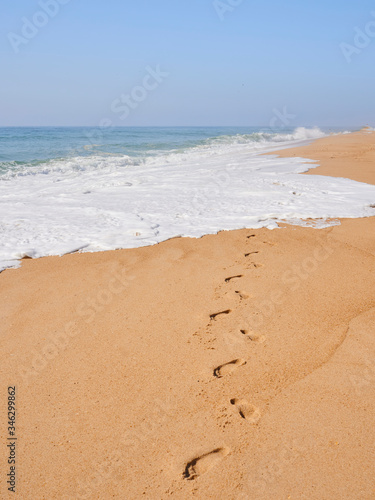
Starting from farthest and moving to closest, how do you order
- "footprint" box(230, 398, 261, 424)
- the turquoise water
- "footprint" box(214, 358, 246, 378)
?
the turquoise water < "footprint" box(214, 358, 246, 378) < "footprint" box(230, 398, 261, 424)

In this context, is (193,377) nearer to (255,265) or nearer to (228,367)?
(228,367)

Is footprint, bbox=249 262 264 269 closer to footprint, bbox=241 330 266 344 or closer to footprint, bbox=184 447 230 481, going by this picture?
footprint, bbox=241 330 266 344

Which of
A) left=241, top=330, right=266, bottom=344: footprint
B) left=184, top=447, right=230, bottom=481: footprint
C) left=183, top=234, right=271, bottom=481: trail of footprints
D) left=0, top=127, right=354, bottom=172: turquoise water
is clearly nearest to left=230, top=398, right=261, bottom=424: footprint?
left=183, top=234, right=271, bottom=481: trail of footprints

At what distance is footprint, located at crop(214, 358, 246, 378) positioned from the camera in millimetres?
2002

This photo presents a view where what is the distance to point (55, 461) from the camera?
5.07 ft

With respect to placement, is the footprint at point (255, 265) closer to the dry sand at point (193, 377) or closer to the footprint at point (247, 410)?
the dry sand at point (193, 377)

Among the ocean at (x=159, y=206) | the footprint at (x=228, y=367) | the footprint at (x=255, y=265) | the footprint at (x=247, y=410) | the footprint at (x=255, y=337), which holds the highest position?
the ocean at (x=159, y=206)

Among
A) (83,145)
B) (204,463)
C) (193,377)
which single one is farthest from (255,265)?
(83,145)

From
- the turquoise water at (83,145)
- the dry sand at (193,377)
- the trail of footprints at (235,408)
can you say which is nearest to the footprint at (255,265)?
the dry sand at (193,377)

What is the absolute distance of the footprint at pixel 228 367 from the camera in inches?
78.8

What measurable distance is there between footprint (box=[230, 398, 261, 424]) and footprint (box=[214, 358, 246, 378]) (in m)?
0.20

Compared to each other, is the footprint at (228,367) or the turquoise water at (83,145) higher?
the turquoise water at (83,145)

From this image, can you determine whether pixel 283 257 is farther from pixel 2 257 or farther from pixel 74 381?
pixel 2 257

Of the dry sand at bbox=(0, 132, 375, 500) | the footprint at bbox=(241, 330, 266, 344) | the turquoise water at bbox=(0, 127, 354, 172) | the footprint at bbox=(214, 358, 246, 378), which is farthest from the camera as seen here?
the turquoise water at bbox=(0, 127, 354, 172)
